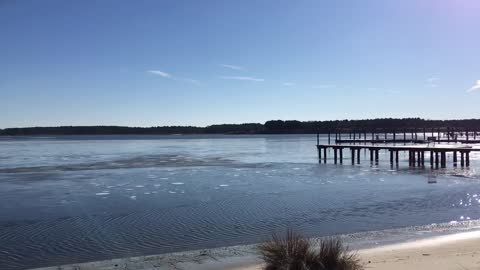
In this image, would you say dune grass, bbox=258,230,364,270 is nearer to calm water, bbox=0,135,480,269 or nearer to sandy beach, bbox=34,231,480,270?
sandy beach, bbox=34,231,480,270

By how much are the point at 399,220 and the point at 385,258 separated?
667 cm

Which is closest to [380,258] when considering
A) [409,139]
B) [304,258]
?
[304,258]

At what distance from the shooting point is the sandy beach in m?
8.63

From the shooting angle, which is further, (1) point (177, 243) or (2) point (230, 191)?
(2) point (230, 191)

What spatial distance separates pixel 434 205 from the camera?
1888cm

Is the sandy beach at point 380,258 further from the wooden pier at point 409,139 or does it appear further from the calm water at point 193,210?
the wooden pier at point 409,139

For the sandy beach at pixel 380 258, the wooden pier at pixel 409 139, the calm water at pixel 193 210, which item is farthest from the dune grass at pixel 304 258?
the wooden pier at pixel 409 139

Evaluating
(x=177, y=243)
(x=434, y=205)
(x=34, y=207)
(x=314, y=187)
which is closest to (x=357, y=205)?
(x=434, y=205)

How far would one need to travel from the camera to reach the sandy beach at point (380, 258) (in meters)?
8.63

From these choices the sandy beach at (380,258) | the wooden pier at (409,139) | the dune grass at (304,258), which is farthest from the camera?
the wooden pier at (409,139)

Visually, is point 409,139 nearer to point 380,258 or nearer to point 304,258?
point 380,258

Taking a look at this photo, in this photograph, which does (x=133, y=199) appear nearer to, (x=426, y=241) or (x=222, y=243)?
(x=222, y=243)

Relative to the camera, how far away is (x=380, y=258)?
9406 mm

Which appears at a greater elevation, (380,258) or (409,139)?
(380,258)
